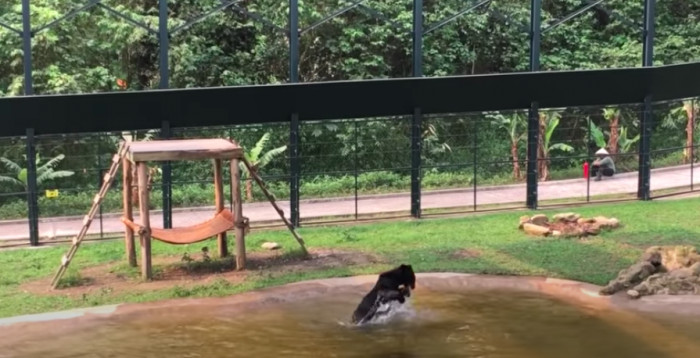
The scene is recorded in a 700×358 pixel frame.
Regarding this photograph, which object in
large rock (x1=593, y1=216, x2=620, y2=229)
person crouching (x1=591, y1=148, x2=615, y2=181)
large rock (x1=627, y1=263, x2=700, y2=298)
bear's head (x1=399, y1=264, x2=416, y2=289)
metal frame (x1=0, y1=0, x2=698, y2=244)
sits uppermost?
metal frame (x1=0, y1=0, x2=698, y2=244)

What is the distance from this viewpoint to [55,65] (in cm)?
2480

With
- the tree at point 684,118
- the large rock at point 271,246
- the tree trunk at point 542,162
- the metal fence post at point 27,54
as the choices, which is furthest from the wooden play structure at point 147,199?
the tree at point 684,118

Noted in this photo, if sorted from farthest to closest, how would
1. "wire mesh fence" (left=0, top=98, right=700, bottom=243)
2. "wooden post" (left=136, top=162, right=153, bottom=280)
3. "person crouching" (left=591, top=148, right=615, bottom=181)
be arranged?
"person crouching" (left=591, top=148, right=615, bottom=181) < "wire mesh fence" (left=0, top=98, right=700, bottom=243) < "wooden post" (left=136, top=162, right=153, bottom=280)

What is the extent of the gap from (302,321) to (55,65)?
51.7ft

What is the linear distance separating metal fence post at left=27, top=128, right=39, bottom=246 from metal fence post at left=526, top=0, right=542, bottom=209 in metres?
10.00

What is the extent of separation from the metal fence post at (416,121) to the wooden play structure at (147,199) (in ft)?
14.3

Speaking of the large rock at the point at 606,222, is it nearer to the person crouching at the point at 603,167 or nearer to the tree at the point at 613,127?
the person crouching at the point at 603,167

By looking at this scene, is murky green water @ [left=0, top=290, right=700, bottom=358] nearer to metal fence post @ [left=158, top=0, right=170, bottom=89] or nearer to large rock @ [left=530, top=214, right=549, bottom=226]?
large rock @ [left=530, top=214, right=549, bottom=226]

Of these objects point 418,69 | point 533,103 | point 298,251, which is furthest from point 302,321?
point 533,103

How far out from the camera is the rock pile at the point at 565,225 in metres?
16.5

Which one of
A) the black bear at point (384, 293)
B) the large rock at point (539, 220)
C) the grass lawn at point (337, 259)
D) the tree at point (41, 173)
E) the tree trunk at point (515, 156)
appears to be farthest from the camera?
the tree trunk at point (515, 156)

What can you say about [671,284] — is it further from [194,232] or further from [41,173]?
[41,173]

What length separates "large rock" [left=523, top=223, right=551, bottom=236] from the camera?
1648 centimetres

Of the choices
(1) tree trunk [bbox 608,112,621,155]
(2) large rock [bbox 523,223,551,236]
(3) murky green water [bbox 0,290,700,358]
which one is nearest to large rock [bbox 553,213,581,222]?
(2) large rock [bbox 523,223,551,236]
